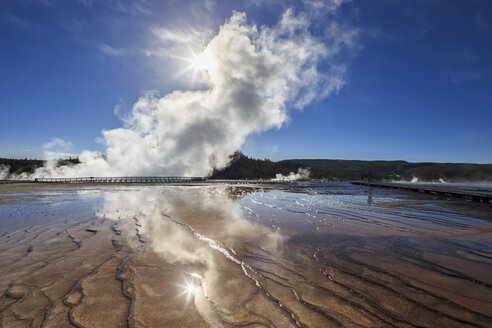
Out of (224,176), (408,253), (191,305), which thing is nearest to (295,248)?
(408,253)

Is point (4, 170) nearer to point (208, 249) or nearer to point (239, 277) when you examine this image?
point (208, 249)

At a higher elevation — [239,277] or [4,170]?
[4,170]

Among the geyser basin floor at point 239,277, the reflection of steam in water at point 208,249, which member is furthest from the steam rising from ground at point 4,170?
the reflection of steam in water at point 208,249

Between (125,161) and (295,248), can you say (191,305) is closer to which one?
(295,248)

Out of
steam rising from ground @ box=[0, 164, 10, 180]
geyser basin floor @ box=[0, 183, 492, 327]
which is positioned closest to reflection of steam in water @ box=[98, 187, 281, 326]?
geyser basin floor @ box=[0, 183, 492, 327]

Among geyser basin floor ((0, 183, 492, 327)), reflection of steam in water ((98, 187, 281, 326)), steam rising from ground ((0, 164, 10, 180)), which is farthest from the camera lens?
steam rising from ground ((0, 164, 10, 180))

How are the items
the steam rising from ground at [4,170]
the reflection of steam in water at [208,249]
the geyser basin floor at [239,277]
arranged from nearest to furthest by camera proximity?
the geyser basin floor at [239,277], the reflection of steam in water at [208,249], the steam rising from ground at [4,170]

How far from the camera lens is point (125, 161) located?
7919cm

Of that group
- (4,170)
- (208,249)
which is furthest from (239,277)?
(4,170)

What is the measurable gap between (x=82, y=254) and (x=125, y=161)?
81.0 meters

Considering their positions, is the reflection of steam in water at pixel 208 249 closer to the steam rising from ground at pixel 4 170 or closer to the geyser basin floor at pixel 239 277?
the geyser basin floor at pixel 239 277

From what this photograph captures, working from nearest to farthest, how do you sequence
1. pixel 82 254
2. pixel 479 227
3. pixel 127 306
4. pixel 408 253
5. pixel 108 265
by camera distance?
pixel 127 306 → pixel 108 265 → pixel 82 254 → pixel 408 253 → pixel 479 227

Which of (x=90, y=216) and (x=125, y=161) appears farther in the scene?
(x=125, y=161)

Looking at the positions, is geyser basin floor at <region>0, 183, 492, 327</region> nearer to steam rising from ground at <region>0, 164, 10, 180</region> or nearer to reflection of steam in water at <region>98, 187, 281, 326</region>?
reflection of steam in water at <region>98, 187, 281, 326</region>
